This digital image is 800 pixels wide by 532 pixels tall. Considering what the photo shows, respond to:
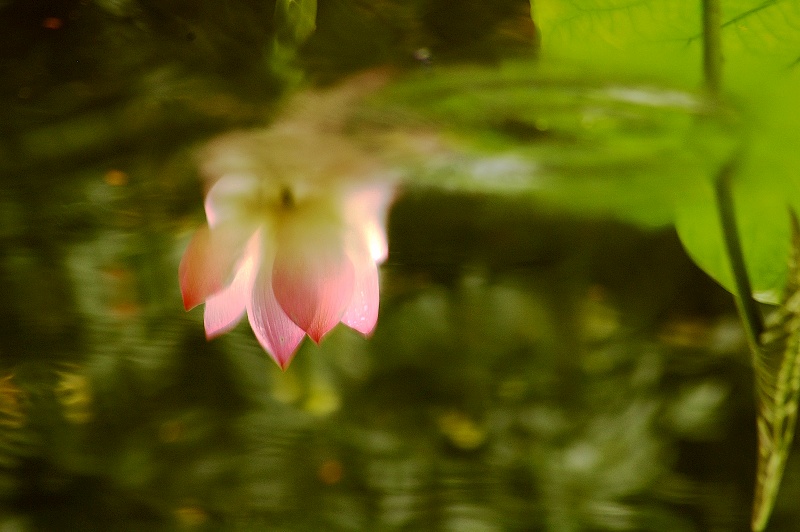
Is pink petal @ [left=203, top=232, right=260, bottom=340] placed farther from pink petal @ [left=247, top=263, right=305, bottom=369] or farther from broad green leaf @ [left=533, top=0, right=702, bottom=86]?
broad green leaf @ [left=533, top=0, right=702, bottom=86]

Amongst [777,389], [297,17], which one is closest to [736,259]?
[777,389]

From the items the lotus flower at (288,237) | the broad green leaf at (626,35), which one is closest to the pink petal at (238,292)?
the lotus flower at (288,237)

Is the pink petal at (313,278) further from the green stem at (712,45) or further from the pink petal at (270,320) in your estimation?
the green stem at (712,45)

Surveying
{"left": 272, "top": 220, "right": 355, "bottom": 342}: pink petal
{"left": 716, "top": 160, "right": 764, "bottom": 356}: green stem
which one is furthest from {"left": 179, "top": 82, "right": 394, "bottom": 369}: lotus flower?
{"left": 716, "top": 160, "right": 764, "bottom": 356}: green stem

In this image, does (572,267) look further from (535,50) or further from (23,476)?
(23,476)

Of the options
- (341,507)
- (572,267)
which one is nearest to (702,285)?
(572,267)

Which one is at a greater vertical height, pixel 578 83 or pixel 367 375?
pixel 578 83

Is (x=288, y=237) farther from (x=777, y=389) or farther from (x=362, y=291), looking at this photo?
(x=777, y=389)
